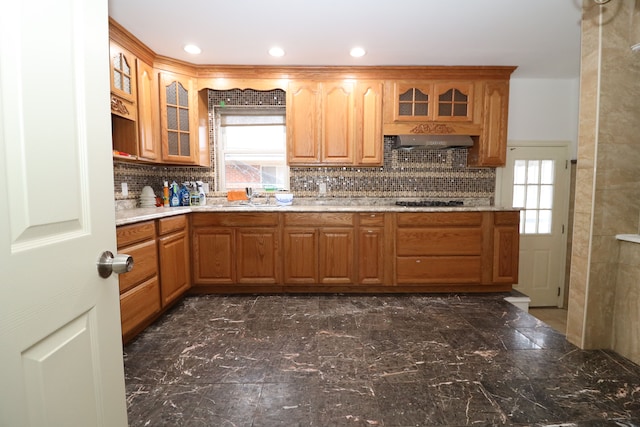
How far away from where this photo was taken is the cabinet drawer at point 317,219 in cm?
328

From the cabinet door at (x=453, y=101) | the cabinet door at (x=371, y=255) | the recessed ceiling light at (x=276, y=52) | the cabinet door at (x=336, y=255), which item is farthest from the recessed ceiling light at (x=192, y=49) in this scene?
the cabinet door at (x=453, y=101)

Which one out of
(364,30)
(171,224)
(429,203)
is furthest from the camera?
(429,203)

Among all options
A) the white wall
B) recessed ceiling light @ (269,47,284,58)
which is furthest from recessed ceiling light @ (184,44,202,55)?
the white wall

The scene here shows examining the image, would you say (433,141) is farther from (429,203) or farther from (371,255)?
(371,255)

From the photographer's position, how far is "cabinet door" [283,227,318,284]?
3.30 meters

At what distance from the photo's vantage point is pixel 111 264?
2.60 feet

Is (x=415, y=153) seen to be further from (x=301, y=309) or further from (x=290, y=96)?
(x=301, y=309)

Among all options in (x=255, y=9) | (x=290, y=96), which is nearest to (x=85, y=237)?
(x=255, y=9)

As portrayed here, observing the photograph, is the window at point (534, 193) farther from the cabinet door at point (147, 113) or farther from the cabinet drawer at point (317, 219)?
the cabinet door at point (147, 113)

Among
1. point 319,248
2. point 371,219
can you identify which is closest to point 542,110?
point 371,219

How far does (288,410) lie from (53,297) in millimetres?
1290

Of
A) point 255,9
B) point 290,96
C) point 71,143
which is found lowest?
point 71,143

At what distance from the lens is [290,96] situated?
11.5 ft

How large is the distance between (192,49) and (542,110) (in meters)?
3.91
